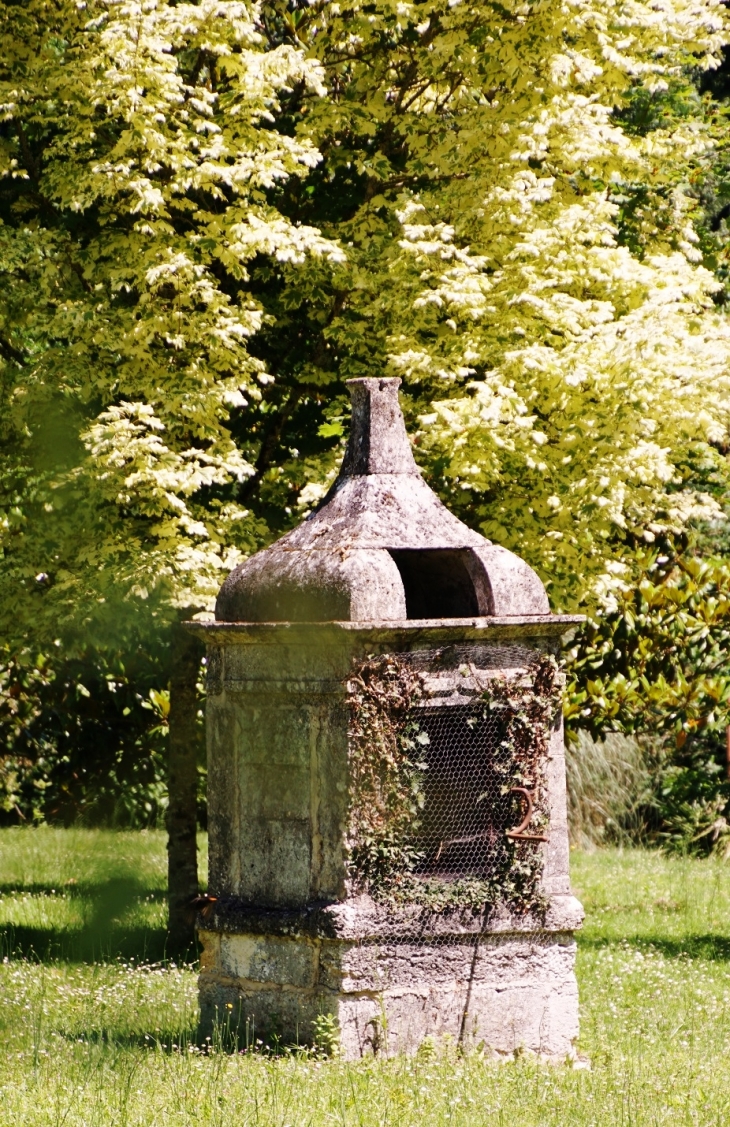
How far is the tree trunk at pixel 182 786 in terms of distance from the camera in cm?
923

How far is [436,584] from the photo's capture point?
759 cm

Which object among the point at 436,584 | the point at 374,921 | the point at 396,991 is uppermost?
the point at 436,584

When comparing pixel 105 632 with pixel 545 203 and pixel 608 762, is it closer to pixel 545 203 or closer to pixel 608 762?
pixel 545 203

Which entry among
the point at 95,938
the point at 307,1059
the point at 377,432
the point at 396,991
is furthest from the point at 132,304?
the point at 307,1059

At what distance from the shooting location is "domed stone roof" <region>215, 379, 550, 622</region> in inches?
245

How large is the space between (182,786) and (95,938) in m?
1.31

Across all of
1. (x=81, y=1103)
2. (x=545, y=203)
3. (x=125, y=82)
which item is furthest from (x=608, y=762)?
(x=81, y=1103)

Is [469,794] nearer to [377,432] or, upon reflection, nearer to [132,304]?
[377,432]

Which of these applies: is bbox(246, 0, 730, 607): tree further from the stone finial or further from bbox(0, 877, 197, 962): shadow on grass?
bbox(0, 877, 197, 962): shadow on grass

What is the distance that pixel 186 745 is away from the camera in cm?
930

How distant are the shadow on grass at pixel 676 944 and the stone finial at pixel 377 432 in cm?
411

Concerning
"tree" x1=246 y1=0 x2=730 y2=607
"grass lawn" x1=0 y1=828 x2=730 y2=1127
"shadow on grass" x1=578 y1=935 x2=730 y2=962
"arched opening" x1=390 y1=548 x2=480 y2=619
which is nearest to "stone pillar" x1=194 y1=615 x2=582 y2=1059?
"grass lawn" x1=0 y1=828 x2=730 y2=1127

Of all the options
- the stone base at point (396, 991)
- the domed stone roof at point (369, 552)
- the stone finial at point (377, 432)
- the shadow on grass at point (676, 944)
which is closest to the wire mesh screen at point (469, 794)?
the stone base at point (396, 991)

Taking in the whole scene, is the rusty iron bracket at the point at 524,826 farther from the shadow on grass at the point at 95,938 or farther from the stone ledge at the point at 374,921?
the shadow on grass at the point at 95,938
